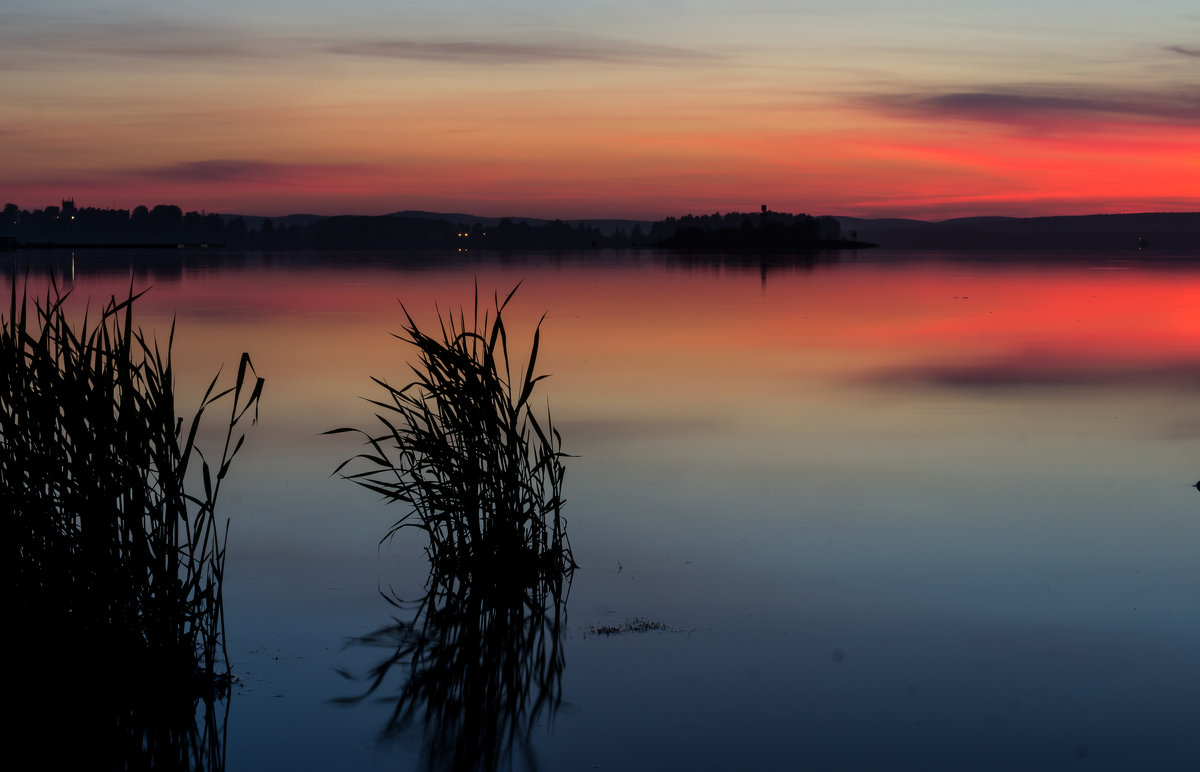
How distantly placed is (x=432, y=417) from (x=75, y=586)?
2.79m

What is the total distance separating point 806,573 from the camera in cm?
863

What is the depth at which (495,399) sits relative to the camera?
8469 millimetres

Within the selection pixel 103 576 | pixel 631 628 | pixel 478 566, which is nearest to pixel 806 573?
pixel 631 628

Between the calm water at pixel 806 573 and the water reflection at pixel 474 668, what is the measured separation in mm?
107

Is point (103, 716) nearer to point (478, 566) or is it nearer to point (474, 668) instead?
point (474, 668)

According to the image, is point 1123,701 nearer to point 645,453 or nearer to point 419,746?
point 419,746

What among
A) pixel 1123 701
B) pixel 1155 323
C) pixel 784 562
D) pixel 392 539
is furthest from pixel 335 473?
pixel 1155 323

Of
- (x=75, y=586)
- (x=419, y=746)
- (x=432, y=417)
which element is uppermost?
(x=432, y=417)

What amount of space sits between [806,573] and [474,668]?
107 inches

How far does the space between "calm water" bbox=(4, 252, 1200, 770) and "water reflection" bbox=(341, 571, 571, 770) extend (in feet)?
0.35

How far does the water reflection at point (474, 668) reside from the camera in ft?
19.9

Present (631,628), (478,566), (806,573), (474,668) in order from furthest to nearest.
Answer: (806,573) → (478,566) → (631,628) → (474,668)

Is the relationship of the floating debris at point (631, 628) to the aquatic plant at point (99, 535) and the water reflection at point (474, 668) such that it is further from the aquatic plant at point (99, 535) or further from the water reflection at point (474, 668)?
the aquatic plant at point (99, 535)

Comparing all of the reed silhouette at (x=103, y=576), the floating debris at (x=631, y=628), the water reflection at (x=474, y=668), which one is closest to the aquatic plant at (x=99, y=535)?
the reed silhouette at (x=103, y=576)
